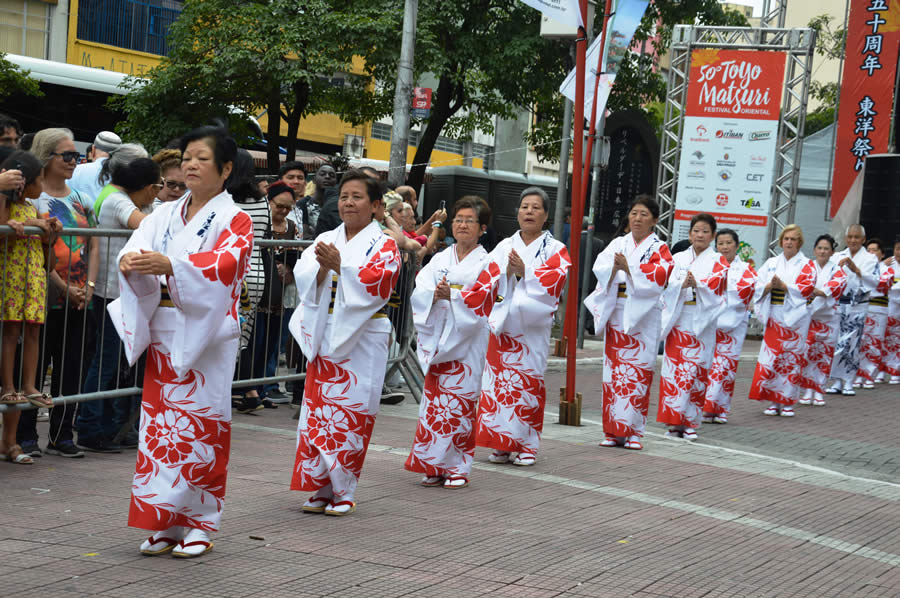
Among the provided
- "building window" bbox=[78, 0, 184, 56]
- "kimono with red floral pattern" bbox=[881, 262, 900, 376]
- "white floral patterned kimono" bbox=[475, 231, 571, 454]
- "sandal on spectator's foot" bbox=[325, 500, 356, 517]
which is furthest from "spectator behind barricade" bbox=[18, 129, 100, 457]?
"building window" bbox=[78, 0, 184, 56]

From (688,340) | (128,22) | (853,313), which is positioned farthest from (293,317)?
(128,22)

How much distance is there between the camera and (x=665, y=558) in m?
5.15

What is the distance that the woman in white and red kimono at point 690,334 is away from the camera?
9.41 m

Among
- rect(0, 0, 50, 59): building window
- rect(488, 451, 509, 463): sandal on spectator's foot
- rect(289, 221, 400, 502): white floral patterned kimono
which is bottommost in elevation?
rect(488, 451, 509, 463): sandal on spectator's foot

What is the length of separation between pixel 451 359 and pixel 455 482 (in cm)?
71

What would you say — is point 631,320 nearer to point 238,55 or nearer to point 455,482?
point 455,482

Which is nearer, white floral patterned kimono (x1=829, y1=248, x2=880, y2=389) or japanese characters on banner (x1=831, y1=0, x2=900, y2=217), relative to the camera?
white floral patterned kimono (x1=829, y1=248, x2=880, y2=389)

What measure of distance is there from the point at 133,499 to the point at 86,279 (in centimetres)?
224

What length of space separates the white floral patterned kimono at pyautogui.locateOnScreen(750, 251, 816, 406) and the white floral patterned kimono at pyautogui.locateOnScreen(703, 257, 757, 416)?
1.17m

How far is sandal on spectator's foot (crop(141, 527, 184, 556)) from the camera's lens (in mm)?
4516

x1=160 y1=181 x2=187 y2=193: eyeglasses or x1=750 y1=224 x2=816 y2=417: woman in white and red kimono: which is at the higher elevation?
x1=160 y1=181 x2=187 y2=193: eyeglasses

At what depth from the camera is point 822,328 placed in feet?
41.6

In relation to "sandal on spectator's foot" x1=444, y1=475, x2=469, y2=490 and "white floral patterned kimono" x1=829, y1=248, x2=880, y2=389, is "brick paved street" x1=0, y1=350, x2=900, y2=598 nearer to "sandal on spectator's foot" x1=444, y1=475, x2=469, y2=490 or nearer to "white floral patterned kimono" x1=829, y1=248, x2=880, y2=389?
"sandal on spectator's foot" x1=444, y1=475, x2=469, y2=490

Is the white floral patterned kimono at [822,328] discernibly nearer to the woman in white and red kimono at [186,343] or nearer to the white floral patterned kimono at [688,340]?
the white floral patterned kimono at [688,340]
